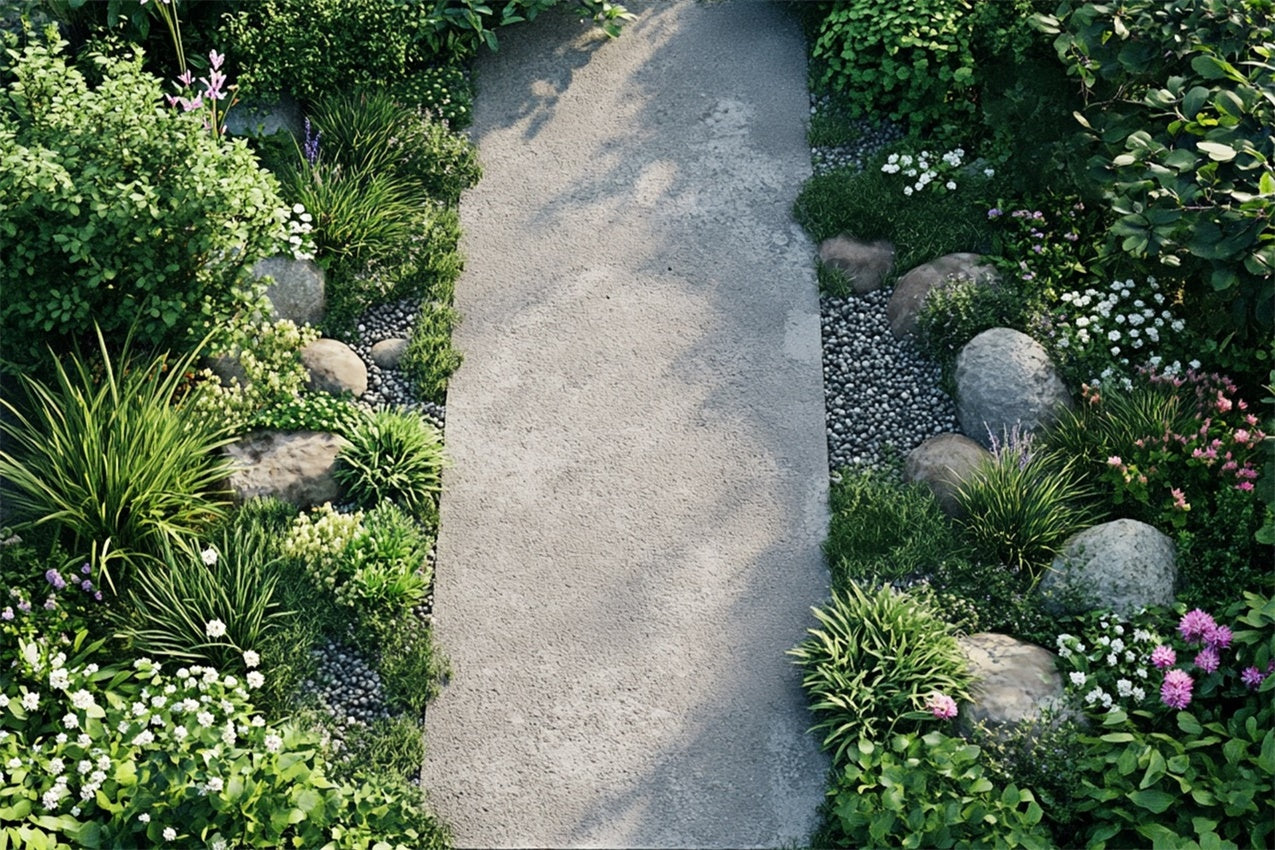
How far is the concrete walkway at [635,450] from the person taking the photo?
236 inches

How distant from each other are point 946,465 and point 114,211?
398cm

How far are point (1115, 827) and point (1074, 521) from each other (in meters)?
1.48

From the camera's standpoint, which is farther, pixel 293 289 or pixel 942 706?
pixel 293 289

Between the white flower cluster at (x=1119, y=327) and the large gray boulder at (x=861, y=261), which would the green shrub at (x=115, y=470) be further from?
the white flower cluster at (x=1119, y=327)

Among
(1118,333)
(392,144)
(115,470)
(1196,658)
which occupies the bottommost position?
(1196,658)

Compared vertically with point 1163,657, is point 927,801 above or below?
below

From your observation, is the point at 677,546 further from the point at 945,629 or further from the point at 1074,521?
the point at 1074,521

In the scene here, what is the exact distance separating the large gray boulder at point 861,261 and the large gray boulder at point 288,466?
9.08ft

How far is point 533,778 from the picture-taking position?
5992 mm

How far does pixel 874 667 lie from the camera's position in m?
5.98

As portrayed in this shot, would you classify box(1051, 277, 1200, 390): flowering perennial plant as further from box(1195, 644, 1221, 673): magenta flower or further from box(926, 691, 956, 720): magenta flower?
box(926, 691, 956, 720): magenta flower

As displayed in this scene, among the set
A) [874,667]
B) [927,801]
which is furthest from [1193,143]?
[927,801]

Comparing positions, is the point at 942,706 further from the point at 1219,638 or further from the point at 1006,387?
the point at 1006,387

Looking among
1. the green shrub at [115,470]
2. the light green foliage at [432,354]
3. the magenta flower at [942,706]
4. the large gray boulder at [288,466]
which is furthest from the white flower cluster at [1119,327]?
the green shrub at [115,470]
